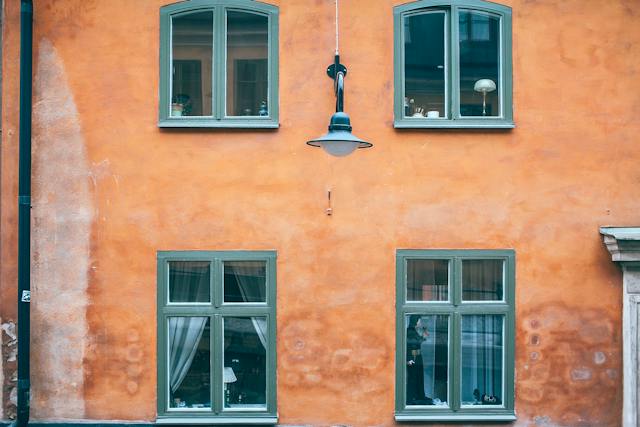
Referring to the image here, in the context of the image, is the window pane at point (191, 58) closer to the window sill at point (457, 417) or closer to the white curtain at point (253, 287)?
the white curtain at point (253, 287)

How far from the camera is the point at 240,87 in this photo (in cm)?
963

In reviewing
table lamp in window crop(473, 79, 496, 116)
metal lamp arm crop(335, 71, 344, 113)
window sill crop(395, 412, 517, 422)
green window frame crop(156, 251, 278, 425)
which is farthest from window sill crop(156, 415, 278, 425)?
table lamp in window crop(473, 79, 496, 116)

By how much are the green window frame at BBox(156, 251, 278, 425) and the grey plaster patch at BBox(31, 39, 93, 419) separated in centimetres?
96

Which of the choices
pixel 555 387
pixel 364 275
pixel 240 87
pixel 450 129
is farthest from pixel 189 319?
pixel 555 387

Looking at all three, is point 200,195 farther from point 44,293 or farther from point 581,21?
point 581,21

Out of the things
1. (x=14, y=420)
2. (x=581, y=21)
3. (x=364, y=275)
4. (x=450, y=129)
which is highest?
(x=581, y=21)

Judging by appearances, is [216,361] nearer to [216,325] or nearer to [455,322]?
[216,325]

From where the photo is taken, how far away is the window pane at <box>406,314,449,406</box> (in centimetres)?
956

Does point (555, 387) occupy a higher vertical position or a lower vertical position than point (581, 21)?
lower

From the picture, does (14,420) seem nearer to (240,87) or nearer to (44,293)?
(44,293)

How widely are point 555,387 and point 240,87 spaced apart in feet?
17.5

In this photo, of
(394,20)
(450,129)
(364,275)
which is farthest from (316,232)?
(394,20)

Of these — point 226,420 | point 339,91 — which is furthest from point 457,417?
point 339,91

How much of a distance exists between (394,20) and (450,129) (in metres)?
1.50
